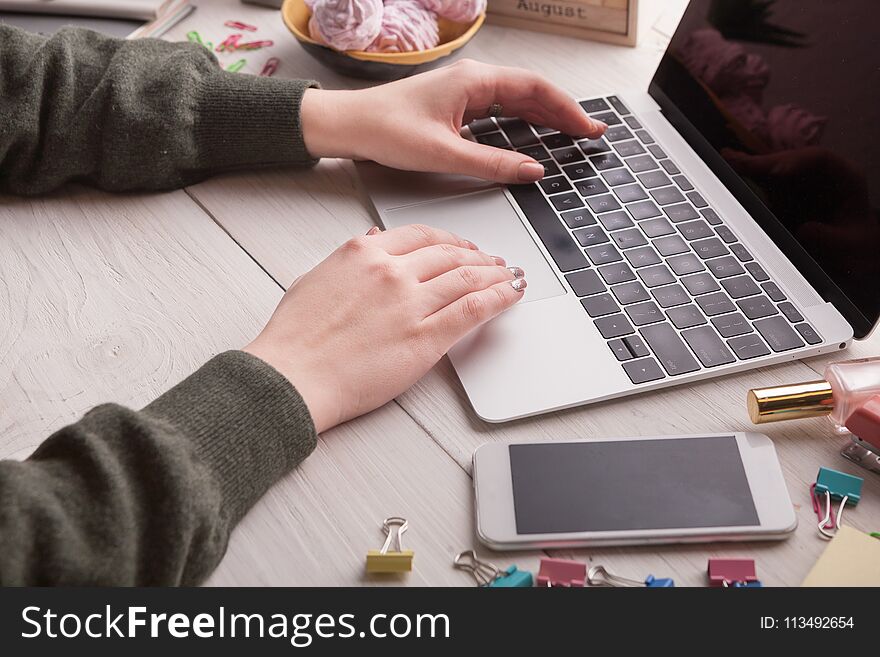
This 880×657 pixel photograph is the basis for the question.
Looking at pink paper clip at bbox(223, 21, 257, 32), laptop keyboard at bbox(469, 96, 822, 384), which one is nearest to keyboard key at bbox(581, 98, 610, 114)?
laptop keyboard at bbox(469, 96, 822, 384)

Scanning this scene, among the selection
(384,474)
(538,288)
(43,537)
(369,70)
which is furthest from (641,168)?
(43,537)

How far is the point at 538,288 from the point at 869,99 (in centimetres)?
31

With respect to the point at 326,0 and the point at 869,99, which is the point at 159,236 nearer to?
the point at 326,0

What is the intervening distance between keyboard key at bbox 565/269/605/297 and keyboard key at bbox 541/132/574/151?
197 mm

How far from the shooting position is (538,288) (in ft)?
2.53

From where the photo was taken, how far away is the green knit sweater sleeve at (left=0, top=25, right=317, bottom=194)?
0.85m

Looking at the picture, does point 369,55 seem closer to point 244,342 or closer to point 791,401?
point 244,342

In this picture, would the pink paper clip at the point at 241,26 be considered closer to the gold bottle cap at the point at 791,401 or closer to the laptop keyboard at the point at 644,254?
the laptop keyboard at the point at 644,254

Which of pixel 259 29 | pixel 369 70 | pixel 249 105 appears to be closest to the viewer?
pixel 249 105

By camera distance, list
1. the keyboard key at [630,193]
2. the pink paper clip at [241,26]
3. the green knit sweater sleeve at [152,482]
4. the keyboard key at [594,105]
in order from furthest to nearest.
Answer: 1. the pink paper clip at [241,26]
2. the keyboard key at [594,105]
3. the keyboard key at [630,193]
4. the green knit sweater sleeve at [152,482]

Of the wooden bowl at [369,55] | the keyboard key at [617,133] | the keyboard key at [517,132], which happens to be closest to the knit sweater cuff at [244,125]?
the wooden bowl at [369,55]

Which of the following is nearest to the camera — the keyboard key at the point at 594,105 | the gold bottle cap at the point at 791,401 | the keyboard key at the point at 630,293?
Answer: the gold bottle cap at the point at 791,401

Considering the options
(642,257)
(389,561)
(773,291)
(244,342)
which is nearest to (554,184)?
(642,257)

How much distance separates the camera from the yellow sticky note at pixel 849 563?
57 cm
